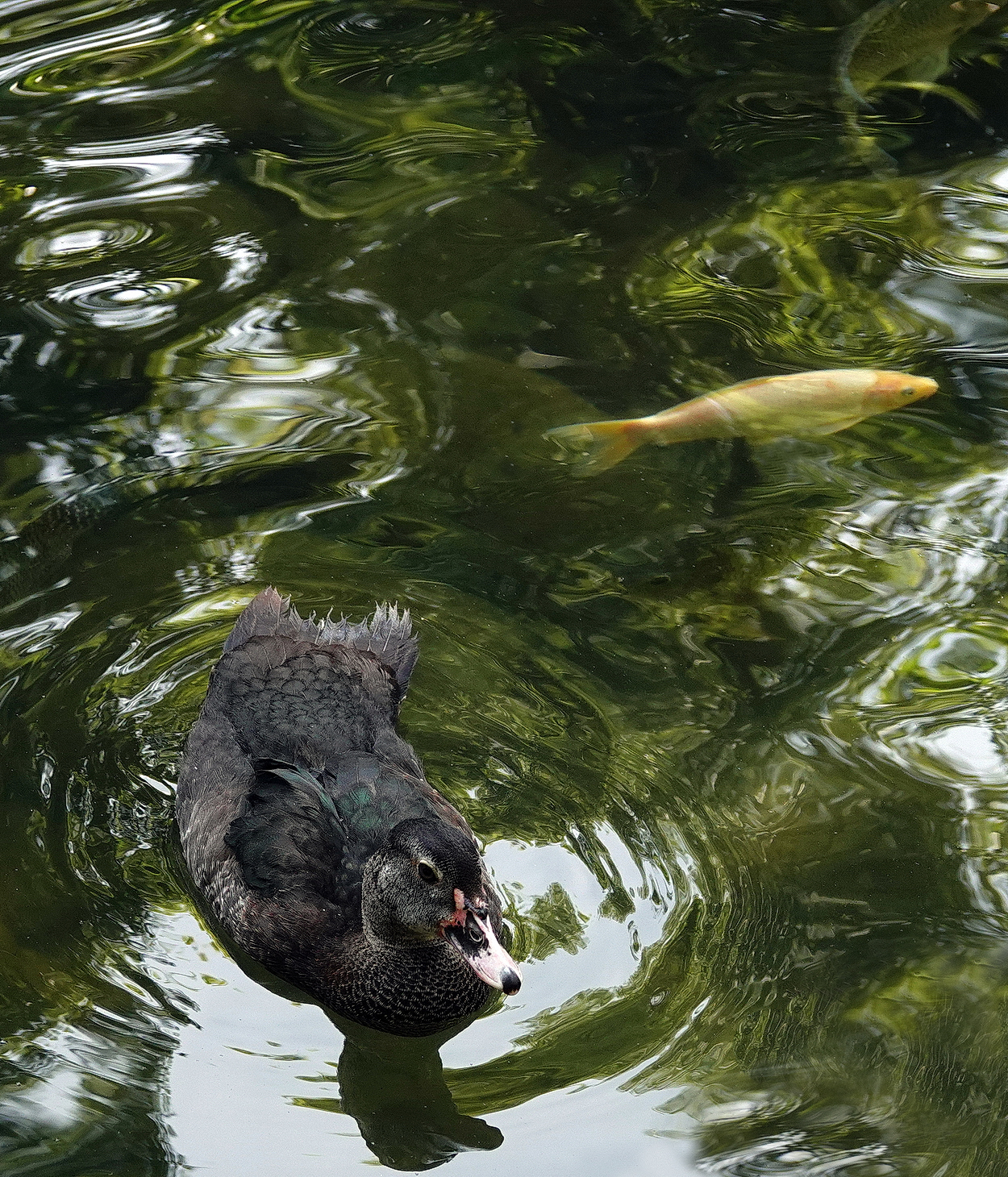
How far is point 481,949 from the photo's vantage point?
14.8 feet

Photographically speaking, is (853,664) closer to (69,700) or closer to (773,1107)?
(773,1107)

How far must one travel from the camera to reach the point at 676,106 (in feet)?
30.4

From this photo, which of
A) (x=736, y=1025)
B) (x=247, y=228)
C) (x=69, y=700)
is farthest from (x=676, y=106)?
(x=736, y=1025)

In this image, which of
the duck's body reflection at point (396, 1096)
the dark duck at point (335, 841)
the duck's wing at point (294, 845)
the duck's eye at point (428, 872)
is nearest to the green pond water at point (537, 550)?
the duck's body reflection at point (396, 1096)

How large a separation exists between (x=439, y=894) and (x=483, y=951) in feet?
0.66

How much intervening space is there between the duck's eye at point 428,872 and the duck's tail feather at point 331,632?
1122mm

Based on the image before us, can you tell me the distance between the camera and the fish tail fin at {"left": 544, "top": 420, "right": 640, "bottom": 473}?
277 inches

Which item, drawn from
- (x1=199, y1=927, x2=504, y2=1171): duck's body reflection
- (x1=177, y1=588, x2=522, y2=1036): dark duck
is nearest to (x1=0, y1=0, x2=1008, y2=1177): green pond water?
(x1=199, y1=927, x2=504, y2=1171): duck's body reflection

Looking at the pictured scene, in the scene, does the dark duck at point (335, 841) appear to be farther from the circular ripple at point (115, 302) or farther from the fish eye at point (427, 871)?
the circular ripple at point (115, 302)

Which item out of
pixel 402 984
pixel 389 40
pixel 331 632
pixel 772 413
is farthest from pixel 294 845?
pixel 389 40

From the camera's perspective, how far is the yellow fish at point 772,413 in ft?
23.2

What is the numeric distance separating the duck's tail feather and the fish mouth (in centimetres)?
118

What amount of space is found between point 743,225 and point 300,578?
11.4 ft

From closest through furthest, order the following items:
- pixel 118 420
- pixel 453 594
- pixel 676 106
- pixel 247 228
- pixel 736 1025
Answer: pixel 736 1025 → pixel 453 594 → pixel 118 420 → pixel 247 228 → pixel 676 106
